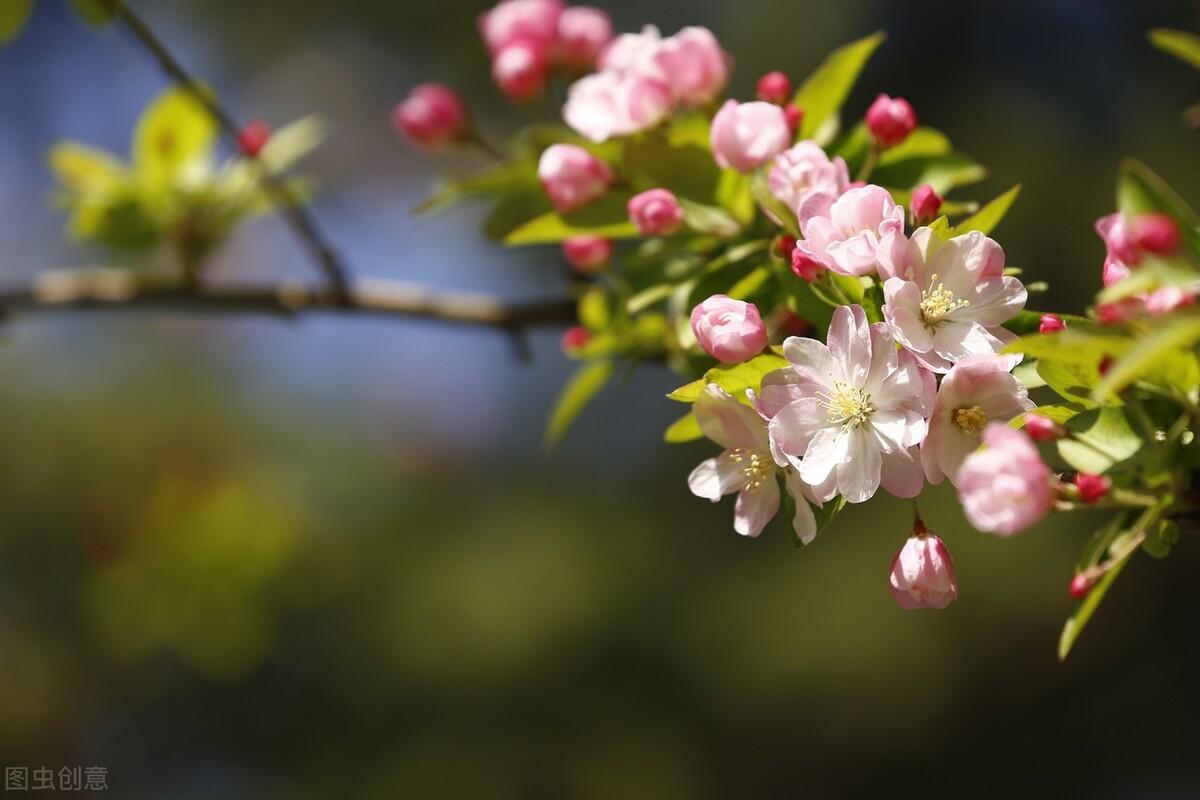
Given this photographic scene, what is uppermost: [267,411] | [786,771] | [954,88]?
[267,411]

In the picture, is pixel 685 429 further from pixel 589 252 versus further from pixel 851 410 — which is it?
pixel 589 252

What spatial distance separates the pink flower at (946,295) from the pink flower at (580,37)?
25.8 inches

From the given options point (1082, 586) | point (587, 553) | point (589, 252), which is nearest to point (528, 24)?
point (589, 252)

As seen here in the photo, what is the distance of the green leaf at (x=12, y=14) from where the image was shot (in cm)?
107

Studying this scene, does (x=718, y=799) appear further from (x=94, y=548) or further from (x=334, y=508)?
(x=94, y=548)

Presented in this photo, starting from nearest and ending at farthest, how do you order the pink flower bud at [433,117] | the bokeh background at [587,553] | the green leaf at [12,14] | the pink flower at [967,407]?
the pink flower at [967,407] < the green leaf at [12,14] < the pink flower bud at [433,117] < the bokeh background at [587,553]

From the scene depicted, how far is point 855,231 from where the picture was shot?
70 centimetres

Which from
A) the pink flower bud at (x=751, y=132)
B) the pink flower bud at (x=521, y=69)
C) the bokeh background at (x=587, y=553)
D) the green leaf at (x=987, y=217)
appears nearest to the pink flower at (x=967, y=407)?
the green leaf at (x=987, y=217)

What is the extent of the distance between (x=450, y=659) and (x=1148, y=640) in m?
2.59

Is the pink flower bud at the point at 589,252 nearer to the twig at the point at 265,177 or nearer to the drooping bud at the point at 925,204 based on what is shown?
the twig at the point at 265,177

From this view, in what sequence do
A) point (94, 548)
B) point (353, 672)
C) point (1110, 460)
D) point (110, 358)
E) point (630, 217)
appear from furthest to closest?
1. point (353, 672)
2. point (110, 358)
3. point (94, 548)
4. point (630, 217)
5. point (1110, 460)

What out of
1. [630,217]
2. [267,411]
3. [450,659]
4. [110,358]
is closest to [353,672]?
[450,659]

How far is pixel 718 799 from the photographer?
14.3 feet

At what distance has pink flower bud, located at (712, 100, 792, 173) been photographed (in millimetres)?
830
